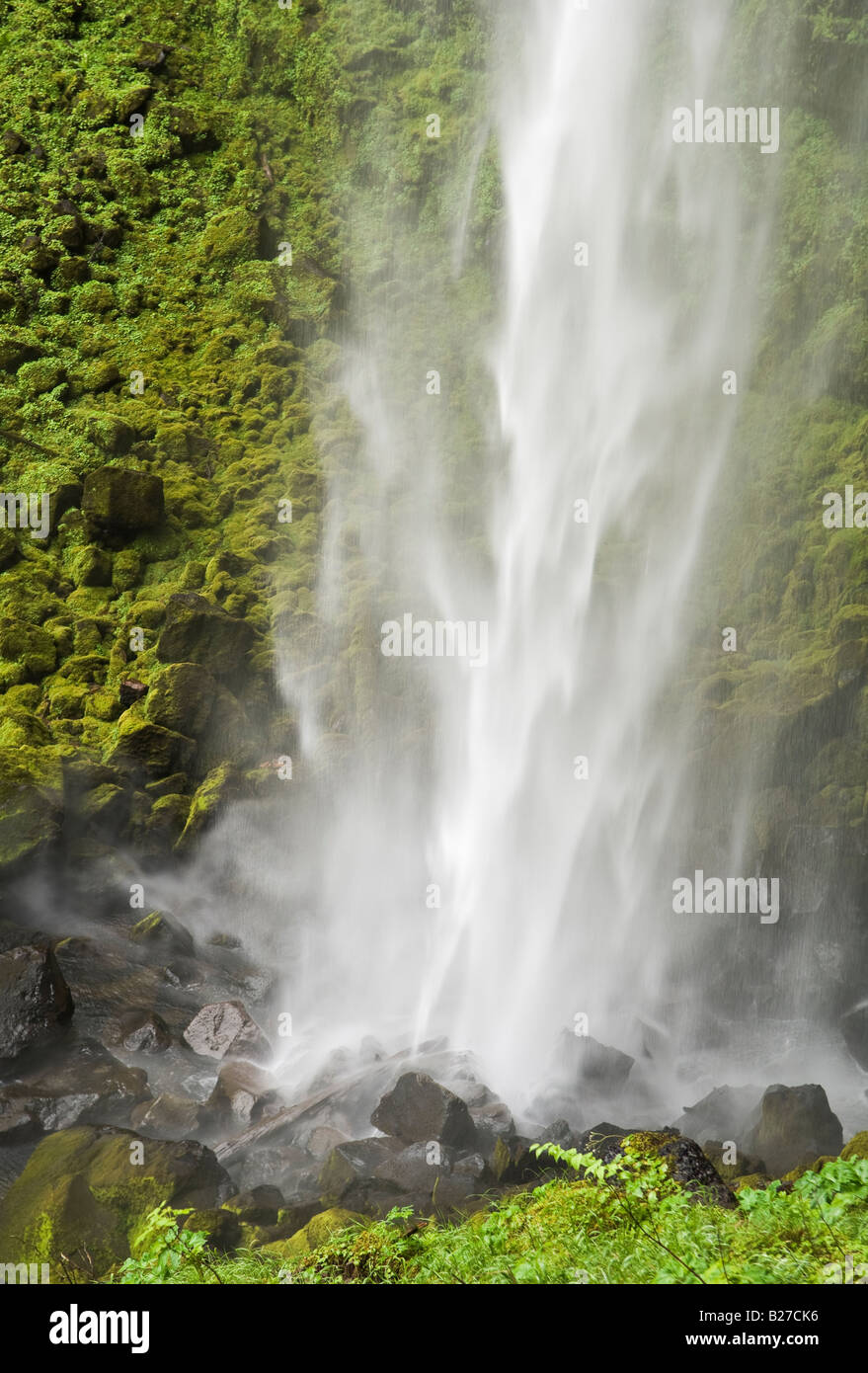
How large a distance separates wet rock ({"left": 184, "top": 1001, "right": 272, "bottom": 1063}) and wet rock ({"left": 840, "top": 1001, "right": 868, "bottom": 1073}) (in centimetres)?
599

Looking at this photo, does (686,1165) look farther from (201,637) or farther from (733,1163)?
(201,637)

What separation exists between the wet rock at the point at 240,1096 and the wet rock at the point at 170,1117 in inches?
7.5

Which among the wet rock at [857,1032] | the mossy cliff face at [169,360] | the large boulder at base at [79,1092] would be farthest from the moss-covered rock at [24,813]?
the wet rock at [857,1032]

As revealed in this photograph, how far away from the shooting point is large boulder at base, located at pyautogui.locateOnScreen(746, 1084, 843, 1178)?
7324 millimetres

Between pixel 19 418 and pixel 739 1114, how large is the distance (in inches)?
595

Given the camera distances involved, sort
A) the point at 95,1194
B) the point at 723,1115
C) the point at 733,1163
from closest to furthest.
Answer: the point at 95,1194 → the point at 733,1163 → the point at 723,1115

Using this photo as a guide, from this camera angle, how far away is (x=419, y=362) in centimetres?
1858

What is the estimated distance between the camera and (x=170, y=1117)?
8.05m

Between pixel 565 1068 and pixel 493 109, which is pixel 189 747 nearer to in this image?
pixel 565 1068

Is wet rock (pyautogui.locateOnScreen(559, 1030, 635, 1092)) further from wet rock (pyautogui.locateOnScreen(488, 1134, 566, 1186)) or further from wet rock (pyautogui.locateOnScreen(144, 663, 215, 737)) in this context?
wet rock (pyautogui.locateOnScreen(144, 663, 215, 737))

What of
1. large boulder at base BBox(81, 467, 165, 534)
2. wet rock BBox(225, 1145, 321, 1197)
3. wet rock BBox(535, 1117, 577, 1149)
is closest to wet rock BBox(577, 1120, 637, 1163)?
wet rock BBox(535, 1117, 577, 1149)

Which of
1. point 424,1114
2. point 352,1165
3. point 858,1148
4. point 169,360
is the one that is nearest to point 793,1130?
point 858,1148

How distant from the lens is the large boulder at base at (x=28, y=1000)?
331 inches

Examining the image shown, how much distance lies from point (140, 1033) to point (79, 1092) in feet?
3.31
